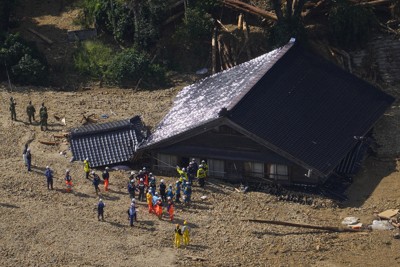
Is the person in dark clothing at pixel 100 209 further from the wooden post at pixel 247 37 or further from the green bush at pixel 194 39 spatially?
the wooden post at pixel 247 37

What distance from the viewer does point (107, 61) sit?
63.6 m

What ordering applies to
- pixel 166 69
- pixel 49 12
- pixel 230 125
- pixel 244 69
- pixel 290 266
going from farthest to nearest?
pixel 49 12 → pixel 166 69 → pixel 244 69 → pixel 230 125 → pixel 290 266

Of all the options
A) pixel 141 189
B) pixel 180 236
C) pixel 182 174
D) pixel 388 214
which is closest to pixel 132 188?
pixel 141 189

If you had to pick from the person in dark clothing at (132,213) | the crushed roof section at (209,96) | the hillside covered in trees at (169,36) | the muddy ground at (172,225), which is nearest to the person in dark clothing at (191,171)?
the muddy ground at (172,225)

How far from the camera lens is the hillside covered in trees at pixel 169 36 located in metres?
61.7

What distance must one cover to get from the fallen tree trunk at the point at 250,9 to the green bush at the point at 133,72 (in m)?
6.94

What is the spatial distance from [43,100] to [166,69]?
28.5 ft

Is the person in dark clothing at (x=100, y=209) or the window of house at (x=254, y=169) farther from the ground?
the window of house at (x=254, y=169)

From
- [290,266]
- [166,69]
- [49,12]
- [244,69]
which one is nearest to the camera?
[290,266]

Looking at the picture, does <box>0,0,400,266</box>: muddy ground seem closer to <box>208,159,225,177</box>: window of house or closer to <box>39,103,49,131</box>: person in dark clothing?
<box>208,159,225,177</box>: window of house

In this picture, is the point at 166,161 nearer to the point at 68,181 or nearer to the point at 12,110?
the point at 68,181

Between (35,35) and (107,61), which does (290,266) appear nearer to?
(107,61)

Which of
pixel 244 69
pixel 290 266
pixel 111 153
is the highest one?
pixel 244 69

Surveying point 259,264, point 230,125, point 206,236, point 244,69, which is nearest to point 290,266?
point 259,264
